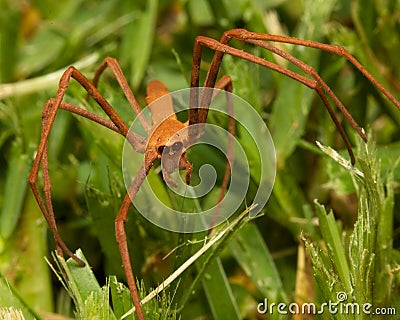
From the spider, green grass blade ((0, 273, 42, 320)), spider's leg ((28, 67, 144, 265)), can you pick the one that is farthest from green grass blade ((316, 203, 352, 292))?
green grass blade ((0, 273, 42, 320))

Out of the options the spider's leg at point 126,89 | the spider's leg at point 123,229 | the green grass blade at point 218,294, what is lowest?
the green grass blade at point 218,294

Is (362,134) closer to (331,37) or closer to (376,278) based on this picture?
(376,278)

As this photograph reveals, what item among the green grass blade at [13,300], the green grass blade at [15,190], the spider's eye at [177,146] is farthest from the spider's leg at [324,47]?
the green grass blade at [13,300]

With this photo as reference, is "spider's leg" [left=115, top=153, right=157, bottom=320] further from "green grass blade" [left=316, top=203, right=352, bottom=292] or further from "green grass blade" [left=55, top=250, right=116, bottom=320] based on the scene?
"green grass blade" [left=316, top=203, right=352, bottom=292]

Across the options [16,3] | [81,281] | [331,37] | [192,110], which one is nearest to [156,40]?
[16,3]

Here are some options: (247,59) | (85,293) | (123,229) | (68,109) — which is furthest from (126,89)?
(85,293)

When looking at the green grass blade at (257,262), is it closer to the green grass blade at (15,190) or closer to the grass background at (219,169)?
the grass background at (219,169)
